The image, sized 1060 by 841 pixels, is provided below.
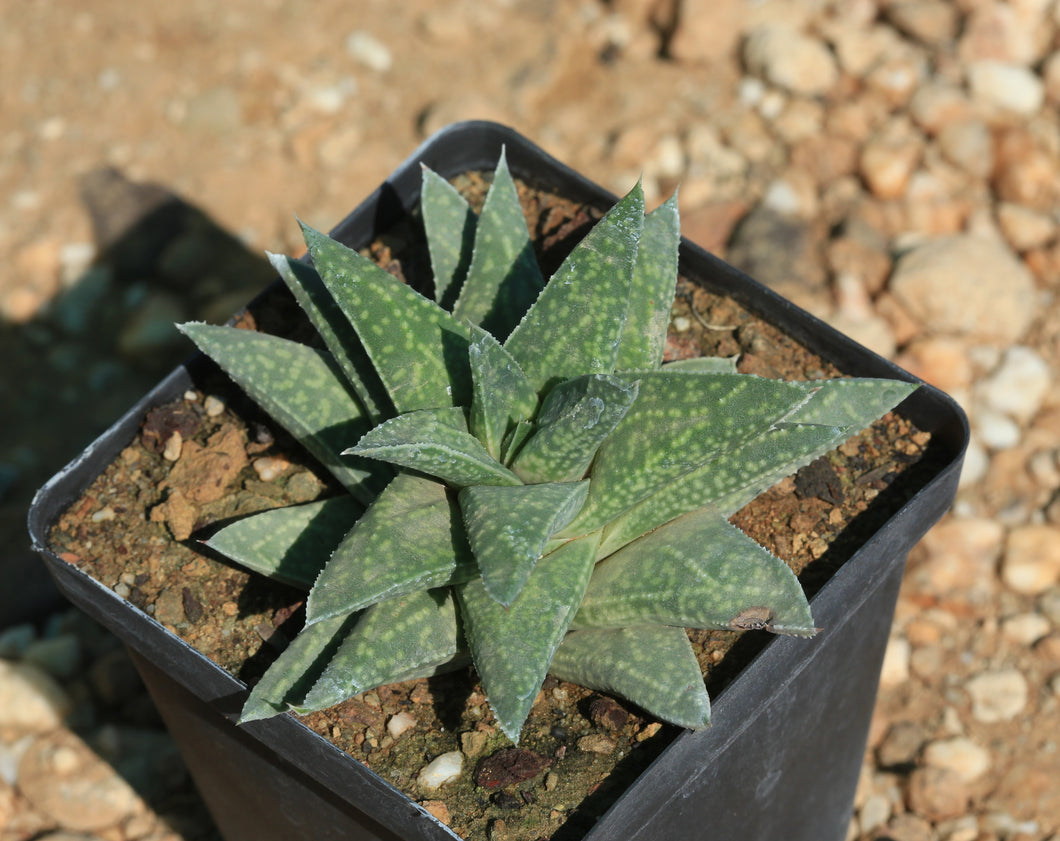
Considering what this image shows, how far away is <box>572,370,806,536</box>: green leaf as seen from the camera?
1.53m

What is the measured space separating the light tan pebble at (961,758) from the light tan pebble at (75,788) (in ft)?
6.18

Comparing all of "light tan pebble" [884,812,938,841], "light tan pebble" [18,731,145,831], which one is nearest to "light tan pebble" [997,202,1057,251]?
"light tan pebble" [884,812,938,841]

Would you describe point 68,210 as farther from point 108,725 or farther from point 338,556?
point 338,556

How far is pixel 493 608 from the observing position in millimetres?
1623

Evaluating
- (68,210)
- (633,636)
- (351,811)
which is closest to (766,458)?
(633,636)

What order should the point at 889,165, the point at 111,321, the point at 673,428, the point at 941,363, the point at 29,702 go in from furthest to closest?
the point at 111,321 → the point at 889,165 → the point at 941,363 → the point at 29,702 → the point at 673,428

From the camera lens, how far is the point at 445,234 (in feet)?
6.85

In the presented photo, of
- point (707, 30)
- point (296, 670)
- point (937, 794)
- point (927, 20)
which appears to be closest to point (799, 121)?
point (707, 30)

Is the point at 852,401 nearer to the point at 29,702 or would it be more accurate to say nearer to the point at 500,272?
the point at 500,272

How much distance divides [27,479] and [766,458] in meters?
2.55

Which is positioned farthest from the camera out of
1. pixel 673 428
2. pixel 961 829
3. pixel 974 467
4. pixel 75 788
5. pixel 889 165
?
pixel 889 165

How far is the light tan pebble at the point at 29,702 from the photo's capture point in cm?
287

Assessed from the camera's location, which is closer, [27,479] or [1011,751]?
[1011,751]

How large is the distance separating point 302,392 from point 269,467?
9.9 inches
